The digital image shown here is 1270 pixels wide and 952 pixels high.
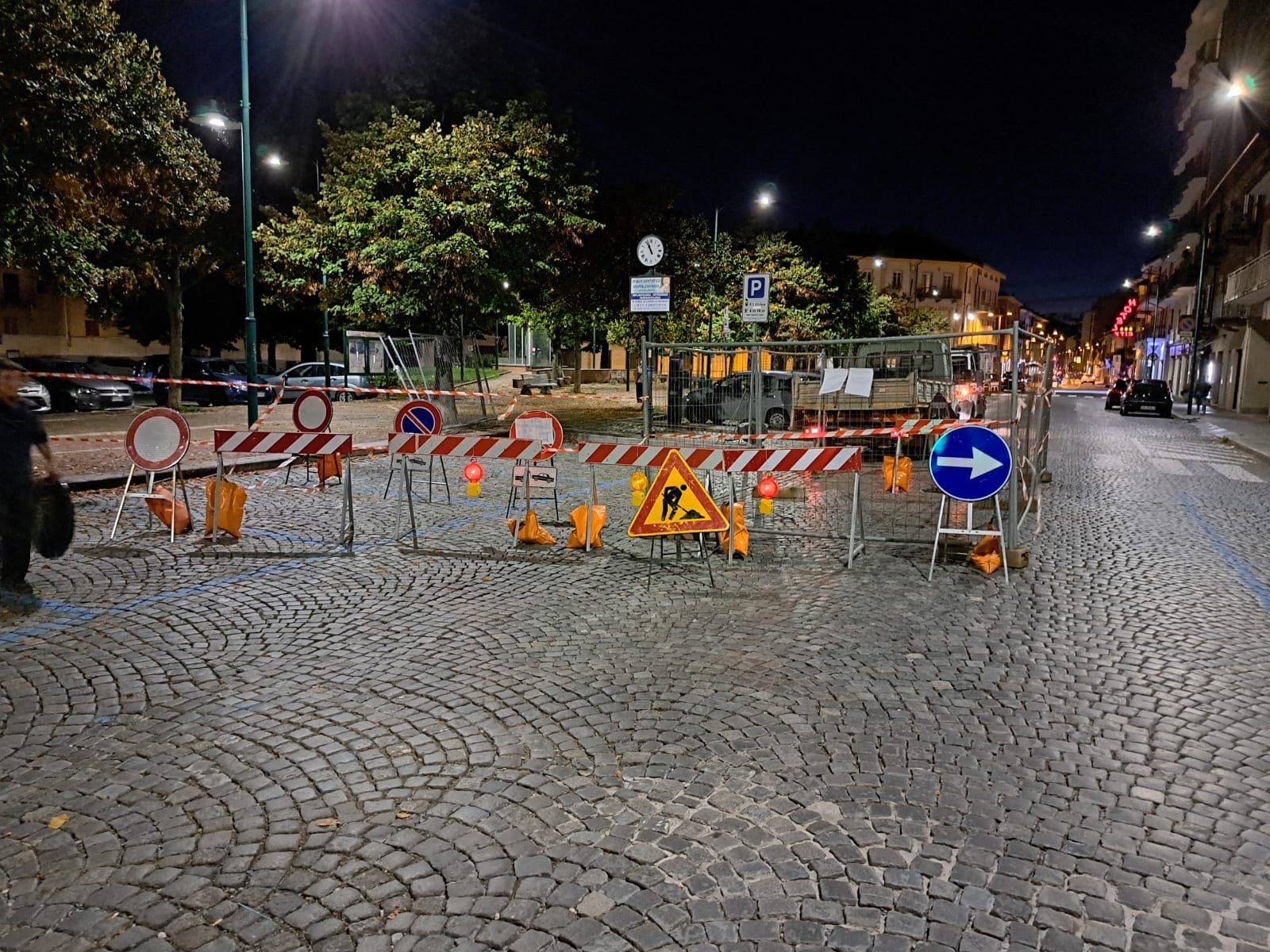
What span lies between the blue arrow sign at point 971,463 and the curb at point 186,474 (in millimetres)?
6700

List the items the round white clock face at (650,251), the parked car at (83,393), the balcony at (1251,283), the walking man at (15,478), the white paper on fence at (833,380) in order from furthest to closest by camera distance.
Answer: the balcony at (1251,283) < the parked car at (83,393) < the round white clock face at (650,251) < the white paper on fence at (833,380) < the walking man at (15,478)

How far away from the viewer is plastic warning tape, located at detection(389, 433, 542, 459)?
8188 mm

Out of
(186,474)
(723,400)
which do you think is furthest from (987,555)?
(186,474)

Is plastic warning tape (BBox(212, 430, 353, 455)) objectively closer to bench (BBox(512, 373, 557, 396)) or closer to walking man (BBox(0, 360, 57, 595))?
walking man (BBox(0, 360, 57, 595))

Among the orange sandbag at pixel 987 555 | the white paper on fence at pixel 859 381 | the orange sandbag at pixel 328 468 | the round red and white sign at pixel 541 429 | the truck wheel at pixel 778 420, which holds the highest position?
the white paper on fence at pixel 859 381

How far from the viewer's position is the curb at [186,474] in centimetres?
1108

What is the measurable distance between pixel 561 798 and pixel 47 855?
193 cm

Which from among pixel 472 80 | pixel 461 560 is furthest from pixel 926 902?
pixel 472 80

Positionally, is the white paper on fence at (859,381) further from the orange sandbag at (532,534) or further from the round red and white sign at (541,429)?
the orange sandbag at (532,534)

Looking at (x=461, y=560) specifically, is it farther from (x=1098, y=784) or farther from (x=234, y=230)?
(x=234, y=230)

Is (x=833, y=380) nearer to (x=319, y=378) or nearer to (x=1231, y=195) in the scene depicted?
(x=319, y=378)

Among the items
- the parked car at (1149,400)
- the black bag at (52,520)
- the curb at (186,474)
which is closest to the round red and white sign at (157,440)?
the curb at (186,474)

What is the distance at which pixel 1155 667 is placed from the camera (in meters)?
5.25

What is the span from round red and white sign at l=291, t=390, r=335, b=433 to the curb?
430mm
